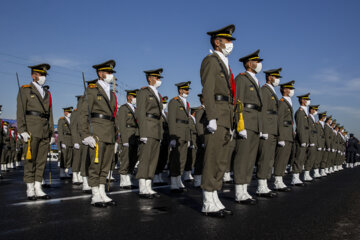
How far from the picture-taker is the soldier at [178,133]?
789 centimetres

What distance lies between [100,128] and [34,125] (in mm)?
1632

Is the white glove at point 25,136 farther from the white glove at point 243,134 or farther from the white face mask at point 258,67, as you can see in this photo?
the white face mask at point 258,67

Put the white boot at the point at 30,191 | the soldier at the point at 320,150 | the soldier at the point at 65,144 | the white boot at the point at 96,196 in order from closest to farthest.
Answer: the white boot at the point at 96,196 → the white boot at the point at 30,191 → the soldier at the point at 65,144 → the soldier at the point at 320,150

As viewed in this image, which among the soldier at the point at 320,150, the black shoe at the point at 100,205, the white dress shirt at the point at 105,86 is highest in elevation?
the white dress shirt at the point at 105,86

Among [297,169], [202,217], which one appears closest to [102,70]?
[202,217]

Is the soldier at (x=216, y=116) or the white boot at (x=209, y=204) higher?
the soldier at (x=216, y=116)

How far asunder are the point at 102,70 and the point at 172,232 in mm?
3340

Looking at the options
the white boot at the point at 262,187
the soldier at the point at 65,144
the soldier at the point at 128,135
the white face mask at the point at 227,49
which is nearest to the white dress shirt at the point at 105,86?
the white face mask at the point at 227,49

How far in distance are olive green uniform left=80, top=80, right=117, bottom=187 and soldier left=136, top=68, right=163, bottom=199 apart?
3.10ft

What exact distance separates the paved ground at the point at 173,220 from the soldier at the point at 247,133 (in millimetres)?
378

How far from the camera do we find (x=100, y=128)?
562 centimetres

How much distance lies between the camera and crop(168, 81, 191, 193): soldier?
25.9 ft

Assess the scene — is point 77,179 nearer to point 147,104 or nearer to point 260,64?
point 147,104

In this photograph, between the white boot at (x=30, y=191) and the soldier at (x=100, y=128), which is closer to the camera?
the soldier at (x=100, y=128)
